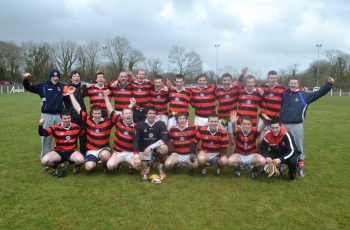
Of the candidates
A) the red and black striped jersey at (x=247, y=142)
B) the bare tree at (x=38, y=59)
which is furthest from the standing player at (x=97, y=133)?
the bare tree at (x=38, y=59)

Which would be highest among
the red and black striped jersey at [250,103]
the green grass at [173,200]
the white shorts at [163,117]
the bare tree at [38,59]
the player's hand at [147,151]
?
the bare tree at [38,59]

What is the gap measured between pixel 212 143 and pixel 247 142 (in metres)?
0.69

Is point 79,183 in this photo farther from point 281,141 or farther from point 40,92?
point 281,141

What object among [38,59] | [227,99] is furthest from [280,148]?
[38,59]

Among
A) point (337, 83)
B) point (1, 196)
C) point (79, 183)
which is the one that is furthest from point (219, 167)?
point (337, 83)

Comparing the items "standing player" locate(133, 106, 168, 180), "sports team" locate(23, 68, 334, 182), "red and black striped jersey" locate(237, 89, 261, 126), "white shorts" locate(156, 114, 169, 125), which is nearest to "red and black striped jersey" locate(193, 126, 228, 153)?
"sports team" locate(23, 68, 334, 182)

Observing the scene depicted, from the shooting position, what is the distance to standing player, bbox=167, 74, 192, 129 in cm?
611

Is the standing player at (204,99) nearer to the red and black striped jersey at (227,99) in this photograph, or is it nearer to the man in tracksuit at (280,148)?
the red and black striped jersey at (227,99)

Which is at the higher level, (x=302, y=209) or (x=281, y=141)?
(x=281, y=141)

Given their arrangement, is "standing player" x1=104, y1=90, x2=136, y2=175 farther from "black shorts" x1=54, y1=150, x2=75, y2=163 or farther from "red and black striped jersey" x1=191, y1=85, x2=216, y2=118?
"red and black striped jersey" x1=191, y1=85, x2=216, y2=118

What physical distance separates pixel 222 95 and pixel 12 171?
15.2 feet

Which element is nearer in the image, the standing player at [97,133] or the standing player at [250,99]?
the standing player at [97,133]

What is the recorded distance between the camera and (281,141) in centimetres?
520

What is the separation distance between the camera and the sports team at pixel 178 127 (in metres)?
5.25
